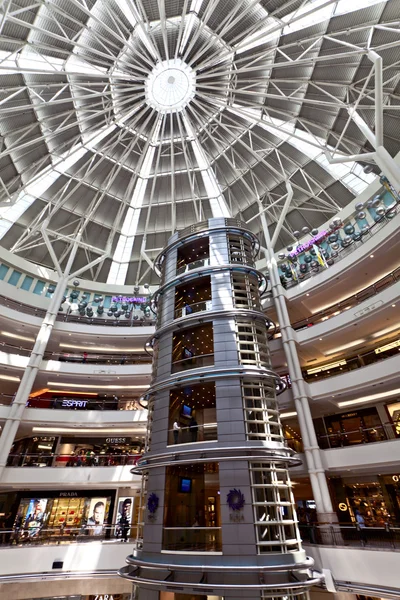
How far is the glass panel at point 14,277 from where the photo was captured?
118 feet

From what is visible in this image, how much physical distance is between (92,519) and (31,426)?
989cm

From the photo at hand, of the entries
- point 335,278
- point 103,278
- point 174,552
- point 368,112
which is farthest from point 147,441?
point 368,112

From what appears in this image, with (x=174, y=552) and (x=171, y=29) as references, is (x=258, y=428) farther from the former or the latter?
(x=171, y=29)

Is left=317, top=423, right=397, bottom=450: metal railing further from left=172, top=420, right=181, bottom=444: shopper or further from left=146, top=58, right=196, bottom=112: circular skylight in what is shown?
left=146, top=58, right=196, bottom=112: circular skylight

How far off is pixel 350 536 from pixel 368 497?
7.29m

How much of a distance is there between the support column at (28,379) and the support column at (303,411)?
20978 millimetres

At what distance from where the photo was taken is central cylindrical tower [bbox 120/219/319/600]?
1338 centimetres

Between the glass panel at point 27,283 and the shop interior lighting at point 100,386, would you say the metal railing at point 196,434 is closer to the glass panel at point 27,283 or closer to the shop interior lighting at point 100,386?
the shop interior lighting at point 100,386

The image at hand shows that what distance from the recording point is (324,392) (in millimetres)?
22891

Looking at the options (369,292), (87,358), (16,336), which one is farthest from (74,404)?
(369,292)

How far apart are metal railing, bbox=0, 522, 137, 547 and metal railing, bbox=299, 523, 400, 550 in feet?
38.5

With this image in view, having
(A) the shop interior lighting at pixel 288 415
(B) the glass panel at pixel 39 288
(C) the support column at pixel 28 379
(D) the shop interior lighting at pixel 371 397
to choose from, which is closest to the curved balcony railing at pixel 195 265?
(A) the shop interior lighting at pixel 288 415

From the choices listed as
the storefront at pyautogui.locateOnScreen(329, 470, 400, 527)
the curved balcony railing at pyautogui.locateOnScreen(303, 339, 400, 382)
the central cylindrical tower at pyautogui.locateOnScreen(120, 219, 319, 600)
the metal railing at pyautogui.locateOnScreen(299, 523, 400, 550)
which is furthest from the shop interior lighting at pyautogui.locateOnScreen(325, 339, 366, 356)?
the metal railing at pyautogui.locateOnScreen(299, 523, 400, 550)

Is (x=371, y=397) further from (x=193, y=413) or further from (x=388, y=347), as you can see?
(x=193, y=413)
